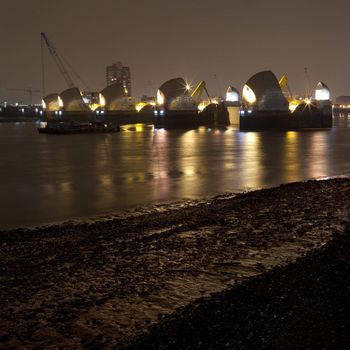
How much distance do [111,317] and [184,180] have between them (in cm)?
1175

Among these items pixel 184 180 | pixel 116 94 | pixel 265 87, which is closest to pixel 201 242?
pixel 184 180

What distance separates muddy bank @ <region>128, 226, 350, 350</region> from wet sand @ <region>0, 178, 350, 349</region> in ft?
0.82

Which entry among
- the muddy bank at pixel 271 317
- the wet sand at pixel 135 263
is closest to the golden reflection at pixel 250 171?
the wet sand at pixel 135 263

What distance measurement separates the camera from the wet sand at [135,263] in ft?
14.7

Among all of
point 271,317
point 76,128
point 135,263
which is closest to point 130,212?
point 135,263

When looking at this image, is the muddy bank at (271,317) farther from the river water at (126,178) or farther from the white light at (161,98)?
the white light at (161,98)

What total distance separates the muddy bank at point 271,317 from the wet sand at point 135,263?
25 cm

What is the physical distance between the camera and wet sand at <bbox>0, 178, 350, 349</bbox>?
448 centimetres

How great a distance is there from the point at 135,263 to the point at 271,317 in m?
2.57

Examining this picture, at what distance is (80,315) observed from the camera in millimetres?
4684

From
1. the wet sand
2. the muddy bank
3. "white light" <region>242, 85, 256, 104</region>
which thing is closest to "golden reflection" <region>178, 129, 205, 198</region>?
the wet sand

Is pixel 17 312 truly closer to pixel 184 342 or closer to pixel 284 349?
pixel 184 342

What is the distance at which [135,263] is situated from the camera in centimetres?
641

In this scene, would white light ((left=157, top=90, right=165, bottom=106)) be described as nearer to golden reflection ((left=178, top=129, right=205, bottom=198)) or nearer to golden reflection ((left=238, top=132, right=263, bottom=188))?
golden reflection ((left=178, top=129, right=205, bottom=198))
